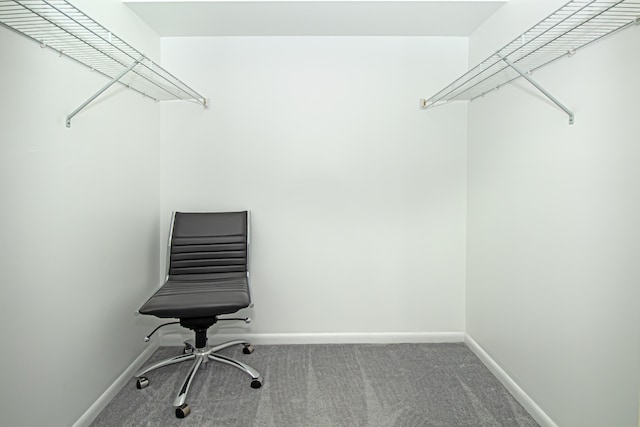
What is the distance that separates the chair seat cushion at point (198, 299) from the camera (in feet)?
6.48

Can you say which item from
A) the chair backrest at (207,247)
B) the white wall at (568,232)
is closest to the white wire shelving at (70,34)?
the chair backrest at (207,247)

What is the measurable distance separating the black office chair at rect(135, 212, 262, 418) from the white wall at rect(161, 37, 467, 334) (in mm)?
218

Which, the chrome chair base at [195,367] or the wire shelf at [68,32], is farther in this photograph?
the chrome chair base at [195,367]

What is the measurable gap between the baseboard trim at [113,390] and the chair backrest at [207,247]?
0.60m

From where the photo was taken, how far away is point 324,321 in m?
2.81

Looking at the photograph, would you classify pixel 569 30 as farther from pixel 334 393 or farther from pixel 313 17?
pixel 334 393

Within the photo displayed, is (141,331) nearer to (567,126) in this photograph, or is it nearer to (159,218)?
(159,218)

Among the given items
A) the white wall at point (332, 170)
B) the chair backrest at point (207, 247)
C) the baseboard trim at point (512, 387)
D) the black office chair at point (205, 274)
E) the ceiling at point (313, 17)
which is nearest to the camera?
the baseboard trim at point (512, 387)

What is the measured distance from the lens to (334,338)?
279 centimetres

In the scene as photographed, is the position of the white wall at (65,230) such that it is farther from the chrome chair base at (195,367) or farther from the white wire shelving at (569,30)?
the white wire shelving at (569,30)

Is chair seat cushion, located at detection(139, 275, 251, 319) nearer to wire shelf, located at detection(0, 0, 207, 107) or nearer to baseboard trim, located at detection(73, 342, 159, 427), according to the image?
baseboard trim, located at detection(73, 342, 159, 427)

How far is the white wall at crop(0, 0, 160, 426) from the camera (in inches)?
56.1

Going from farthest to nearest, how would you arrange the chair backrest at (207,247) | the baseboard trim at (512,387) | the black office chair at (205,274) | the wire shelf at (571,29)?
the chair backrest at (207,247) → the black office chair at (205,274) → the baseboard trim at (512,387) → the wire shelf at (571,29)

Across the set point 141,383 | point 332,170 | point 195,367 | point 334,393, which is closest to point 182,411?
point 195,367
